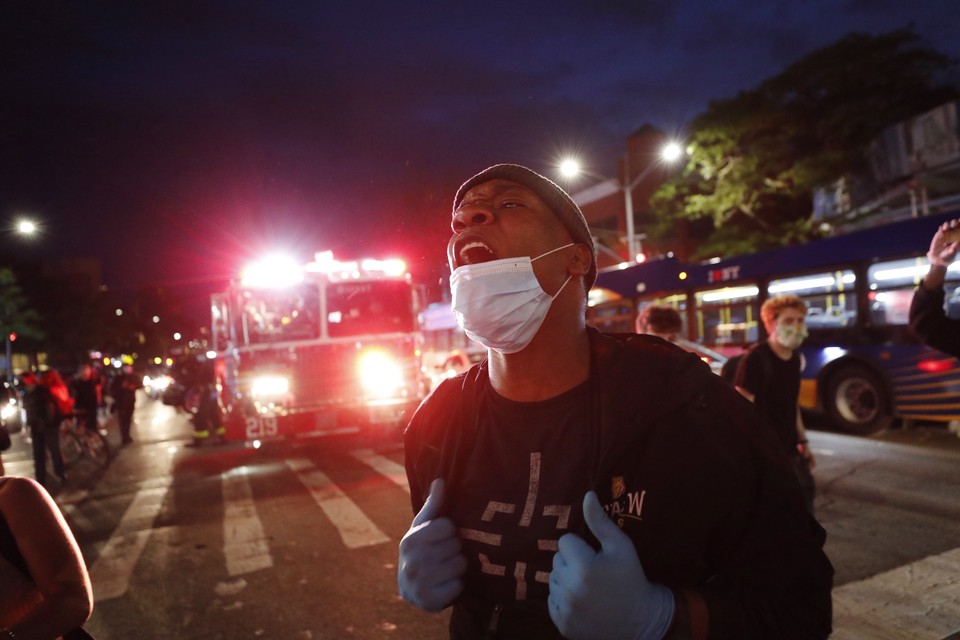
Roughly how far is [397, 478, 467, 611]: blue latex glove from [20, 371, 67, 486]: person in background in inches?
429

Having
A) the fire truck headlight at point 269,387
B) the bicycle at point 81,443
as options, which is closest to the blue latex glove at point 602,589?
the fire truck headlight at point 269,387

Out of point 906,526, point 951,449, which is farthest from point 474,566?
point 951,449

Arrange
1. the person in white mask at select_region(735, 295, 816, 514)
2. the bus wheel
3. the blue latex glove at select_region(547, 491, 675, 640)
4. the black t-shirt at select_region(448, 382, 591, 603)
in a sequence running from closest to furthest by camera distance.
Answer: the blue latex glove at select_region(547, 491, 675, 640)
the black t-shirt at select_region(448, 382, 591, 603)
the person in white mask at select_region(735, 295, 816, 514)
the bus wheel

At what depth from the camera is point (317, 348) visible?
1064cm

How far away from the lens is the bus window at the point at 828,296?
11.4 metres

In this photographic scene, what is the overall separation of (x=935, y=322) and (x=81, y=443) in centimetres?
1341

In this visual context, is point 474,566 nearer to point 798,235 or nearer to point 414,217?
point 414,217

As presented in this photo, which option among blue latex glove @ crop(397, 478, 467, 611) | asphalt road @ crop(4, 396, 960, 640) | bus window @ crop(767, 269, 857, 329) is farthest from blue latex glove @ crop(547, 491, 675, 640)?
bus window @ crop(767, 269, 857, 329)

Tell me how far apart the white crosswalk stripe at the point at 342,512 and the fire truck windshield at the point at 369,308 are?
242cm

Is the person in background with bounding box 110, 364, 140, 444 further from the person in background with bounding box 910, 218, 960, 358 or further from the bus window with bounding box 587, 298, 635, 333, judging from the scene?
the person in background with bounding box 910, 218, 960, 358

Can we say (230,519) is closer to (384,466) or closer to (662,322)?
(384,466)

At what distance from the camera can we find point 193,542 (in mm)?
6582

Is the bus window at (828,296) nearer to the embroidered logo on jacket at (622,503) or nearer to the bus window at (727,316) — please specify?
the bus window at (727,316)

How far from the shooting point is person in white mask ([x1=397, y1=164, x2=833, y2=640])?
1.38m
